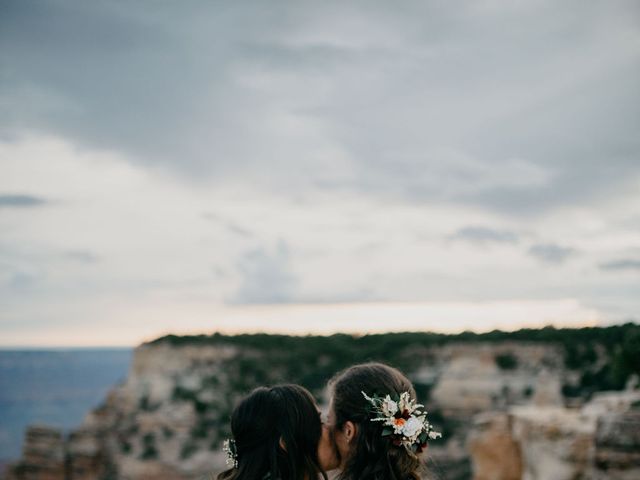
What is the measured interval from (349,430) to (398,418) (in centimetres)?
25

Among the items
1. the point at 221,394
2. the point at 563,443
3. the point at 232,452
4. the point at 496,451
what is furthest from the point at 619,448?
the point at 221,394

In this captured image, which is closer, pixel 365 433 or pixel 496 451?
pixel 365 433

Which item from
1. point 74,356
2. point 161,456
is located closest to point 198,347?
point 161,456

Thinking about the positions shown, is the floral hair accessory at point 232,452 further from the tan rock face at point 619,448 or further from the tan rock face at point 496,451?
the tan rock face at point 496,451

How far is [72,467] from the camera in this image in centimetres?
2633

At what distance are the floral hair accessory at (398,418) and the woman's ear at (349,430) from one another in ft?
0.37

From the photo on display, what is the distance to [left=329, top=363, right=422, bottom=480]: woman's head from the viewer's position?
10.2ft

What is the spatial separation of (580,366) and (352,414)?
23.1 meters

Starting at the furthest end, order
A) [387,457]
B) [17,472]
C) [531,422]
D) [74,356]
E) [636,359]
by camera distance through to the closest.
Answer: [74,356]
[17,472]
[636,359]
[531,422]
[387,457]

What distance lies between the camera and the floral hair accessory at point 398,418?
311 cm

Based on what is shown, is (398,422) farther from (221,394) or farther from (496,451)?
(221,394)

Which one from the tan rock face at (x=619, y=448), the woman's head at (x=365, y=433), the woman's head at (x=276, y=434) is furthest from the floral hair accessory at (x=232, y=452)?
the tan rock face at (x=619, y=448)

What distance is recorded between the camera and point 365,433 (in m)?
3.18

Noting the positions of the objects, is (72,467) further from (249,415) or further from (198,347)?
(249,415)
